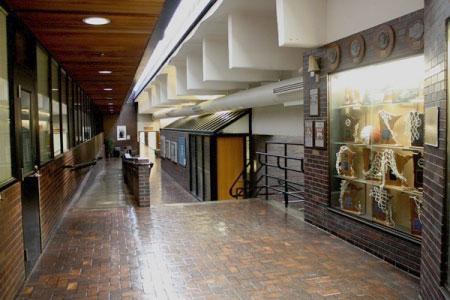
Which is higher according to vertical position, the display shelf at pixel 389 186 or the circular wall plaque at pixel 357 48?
the circular wall plaque at pixel 357 48

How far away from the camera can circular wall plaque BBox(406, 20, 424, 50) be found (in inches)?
145

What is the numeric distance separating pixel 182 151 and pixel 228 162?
171 inches

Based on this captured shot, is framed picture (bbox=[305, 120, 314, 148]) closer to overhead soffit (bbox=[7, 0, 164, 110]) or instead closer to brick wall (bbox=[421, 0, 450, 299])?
overhead soffit (bbox=[7, 0, 164, 110])

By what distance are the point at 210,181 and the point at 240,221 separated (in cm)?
461

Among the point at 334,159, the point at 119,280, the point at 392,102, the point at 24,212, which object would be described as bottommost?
the point at 119,280

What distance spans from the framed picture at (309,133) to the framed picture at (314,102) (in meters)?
0.14

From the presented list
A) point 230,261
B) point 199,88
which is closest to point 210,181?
point 199,88

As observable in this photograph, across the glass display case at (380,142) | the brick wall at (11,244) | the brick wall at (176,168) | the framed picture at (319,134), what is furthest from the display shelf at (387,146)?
the brick wall at (176,168)

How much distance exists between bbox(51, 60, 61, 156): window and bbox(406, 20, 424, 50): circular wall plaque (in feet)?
15.0

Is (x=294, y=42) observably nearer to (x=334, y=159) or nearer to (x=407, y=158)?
(x=334, y=159)

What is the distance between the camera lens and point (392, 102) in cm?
459

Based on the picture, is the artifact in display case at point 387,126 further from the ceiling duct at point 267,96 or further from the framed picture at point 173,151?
the framed picture at point 173,151

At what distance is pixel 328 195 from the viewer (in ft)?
17.8

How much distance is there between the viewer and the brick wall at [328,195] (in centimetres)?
396
